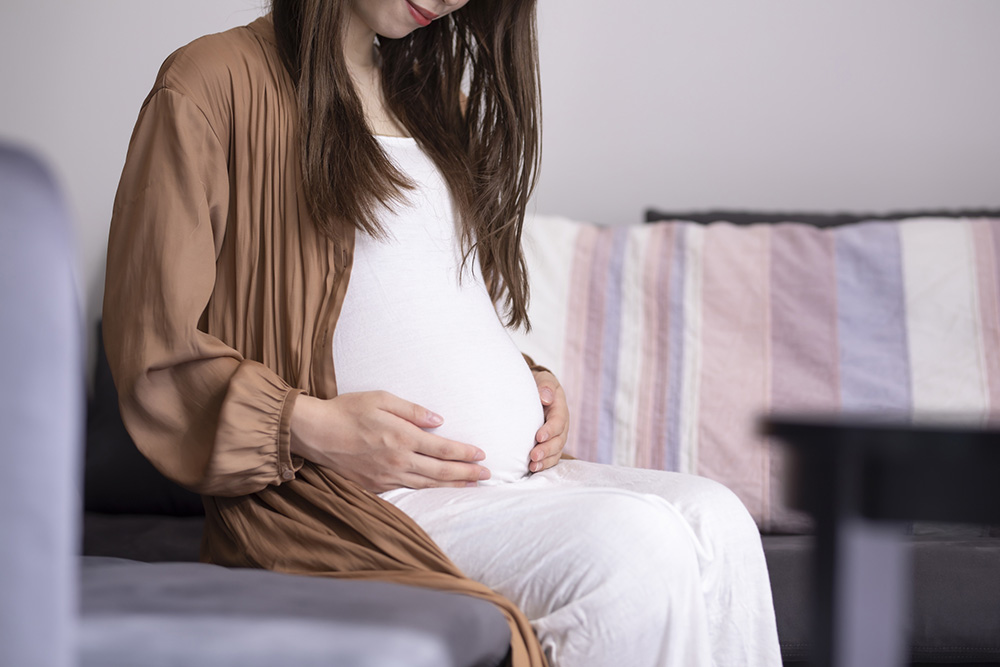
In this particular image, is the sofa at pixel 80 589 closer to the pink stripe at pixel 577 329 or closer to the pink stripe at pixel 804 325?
the pink stripe at pixel 577 329

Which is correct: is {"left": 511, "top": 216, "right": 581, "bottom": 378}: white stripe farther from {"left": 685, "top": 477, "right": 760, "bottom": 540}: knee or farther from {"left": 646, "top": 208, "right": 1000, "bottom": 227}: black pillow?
{"left": 685, "top": 477, "right": 760, "bottom": 540}: knee

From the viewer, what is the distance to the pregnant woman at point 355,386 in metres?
0.75

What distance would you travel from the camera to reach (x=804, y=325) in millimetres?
1537

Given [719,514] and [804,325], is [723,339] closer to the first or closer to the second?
[804,325]

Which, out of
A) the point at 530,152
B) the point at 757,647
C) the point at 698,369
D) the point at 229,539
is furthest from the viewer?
the point at 698,369

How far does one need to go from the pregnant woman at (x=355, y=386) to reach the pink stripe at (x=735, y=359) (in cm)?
53

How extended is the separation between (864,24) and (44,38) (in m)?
1.86

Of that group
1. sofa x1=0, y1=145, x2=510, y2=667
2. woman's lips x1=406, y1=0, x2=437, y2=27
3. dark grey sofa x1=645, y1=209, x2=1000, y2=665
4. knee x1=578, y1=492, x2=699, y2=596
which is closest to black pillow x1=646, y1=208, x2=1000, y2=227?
dark grey sofa x1=645, y1=209, x2=1000, y2=665

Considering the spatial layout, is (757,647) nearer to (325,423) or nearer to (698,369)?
(325,423)

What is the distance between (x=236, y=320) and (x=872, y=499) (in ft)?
2.27

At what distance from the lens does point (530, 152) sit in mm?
1219

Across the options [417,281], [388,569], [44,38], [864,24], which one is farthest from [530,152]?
[44,38]

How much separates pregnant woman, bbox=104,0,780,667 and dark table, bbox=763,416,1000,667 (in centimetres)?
28

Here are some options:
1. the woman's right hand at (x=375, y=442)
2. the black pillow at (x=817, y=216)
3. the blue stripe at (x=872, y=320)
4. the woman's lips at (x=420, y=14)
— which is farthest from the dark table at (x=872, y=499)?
the black pillow at (x=817, y=216)
